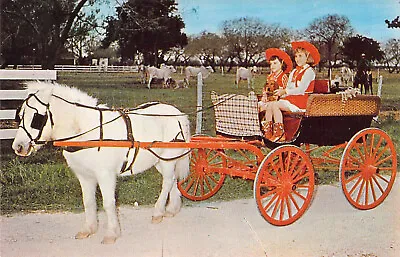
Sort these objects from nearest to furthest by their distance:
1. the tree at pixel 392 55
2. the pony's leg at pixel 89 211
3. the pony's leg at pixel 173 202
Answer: the pony's leg at pixel 89 211 < the pony's leg at pixel 173 202 < the tree at pixel 392 55

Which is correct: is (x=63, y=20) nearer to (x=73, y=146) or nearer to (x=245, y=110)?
(x=73, y=146)

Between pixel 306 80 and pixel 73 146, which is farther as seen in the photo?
pixel 306 80

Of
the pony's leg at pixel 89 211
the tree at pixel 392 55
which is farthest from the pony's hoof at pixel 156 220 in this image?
the tree at pixel 392 55

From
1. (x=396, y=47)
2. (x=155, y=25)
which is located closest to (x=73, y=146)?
(x=155, y=25)

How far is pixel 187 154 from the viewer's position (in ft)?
9.77

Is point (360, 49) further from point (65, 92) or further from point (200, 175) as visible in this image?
point (65, 92)

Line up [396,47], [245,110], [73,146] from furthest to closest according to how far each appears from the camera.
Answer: [396,47] < [245,110] < [73,146]

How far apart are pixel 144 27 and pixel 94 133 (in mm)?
727

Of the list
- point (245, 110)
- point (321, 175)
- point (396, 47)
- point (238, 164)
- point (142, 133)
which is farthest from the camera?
point (321, 175)

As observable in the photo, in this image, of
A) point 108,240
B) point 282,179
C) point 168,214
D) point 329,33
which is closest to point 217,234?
point 168,214

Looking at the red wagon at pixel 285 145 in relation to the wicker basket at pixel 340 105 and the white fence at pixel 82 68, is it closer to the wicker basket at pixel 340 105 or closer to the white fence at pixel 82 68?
the wicker basket at pixel 340 105

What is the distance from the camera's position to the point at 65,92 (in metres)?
Result: 2.56

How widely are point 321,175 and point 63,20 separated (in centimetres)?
231

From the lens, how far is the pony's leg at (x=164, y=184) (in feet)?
9.66
